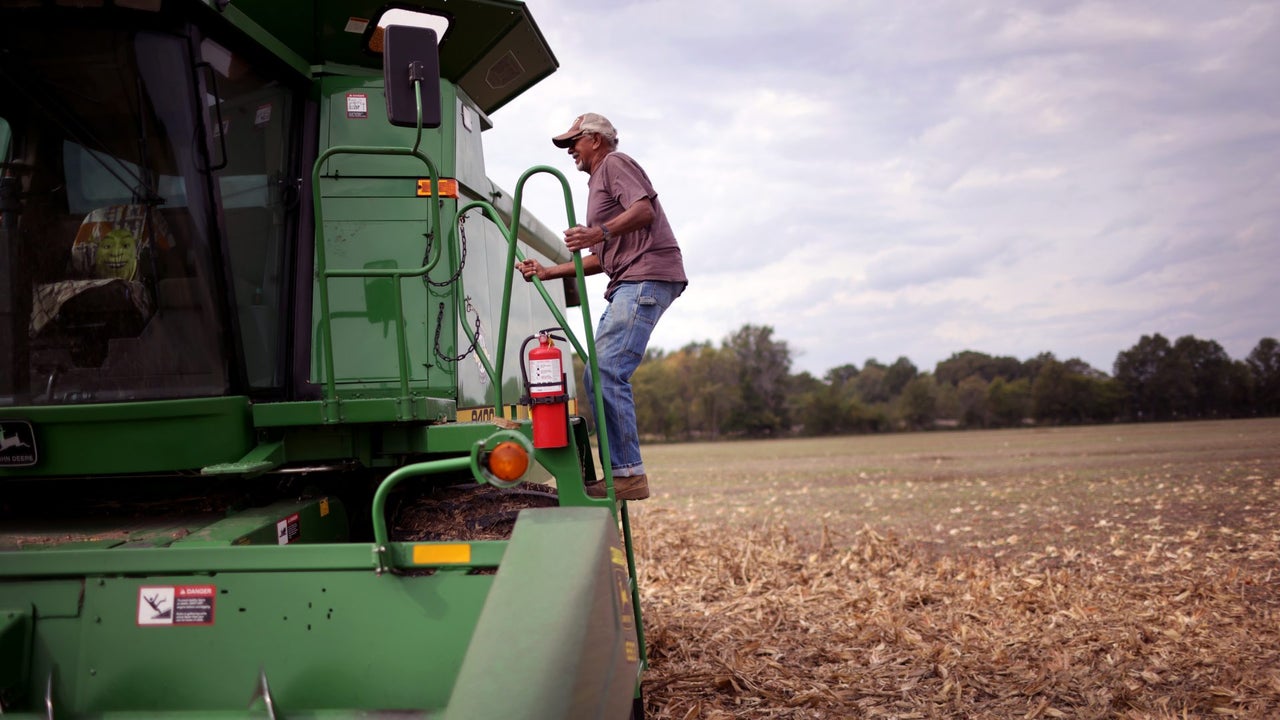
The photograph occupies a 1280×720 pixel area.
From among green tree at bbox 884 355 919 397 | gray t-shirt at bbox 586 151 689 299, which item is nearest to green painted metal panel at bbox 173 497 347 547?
gray t-shirt at bbox 586 151 689 299

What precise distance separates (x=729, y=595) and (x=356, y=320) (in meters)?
4.54

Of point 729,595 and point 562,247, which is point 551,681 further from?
point 562,247

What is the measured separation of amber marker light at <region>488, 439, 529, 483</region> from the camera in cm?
269

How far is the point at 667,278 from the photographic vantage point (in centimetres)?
414

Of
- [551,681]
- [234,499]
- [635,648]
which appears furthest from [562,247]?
[551,681]

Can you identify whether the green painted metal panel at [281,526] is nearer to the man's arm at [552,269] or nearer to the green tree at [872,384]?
the man's arm at [552,269]

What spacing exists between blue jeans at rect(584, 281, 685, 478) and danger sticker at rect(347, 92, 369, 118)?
5.02 feet

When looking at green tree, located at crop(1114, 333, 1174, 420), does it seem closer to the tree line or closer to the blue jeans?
the tree line

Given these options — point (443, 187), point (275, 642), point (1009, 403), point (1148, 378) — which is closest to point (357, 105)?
point (443, 187)

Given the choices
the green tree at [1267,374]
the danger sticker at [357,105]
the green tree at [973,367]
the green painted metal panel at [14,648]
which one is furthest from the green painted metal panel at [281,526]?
the green tree at [973,367]

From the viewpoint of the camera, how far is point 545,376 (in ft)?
10.1

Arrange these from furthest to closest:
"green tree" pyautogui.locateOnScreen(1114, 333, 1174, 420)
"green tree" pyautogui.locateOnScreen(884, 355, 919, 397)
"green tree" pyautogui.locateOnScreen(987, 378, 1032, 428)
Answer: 1. "green tree" pyautogui.locateOnScreen(884, 355, 919, 397)
2. "green tree" pyautogui.locateOnScreen(987, 378, 1032, 428)
3. "green tree" pyautogui.locateOnScreen(1114, 333, 1174, 420)

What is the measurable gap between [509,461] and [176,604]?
45.2 inches

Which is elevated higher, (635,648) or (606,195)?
(606,195)
